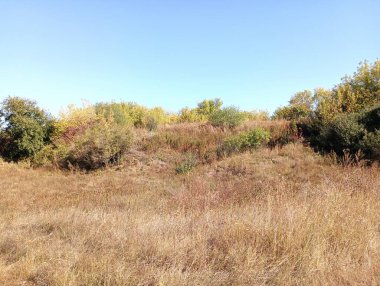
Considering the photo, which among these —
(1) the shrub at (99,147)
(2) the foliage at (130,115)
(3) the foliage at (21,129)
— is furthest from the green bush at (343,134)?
(3) the foliage at (21,129)

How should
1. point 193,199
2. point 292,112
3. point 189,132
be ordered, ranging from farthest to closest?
point 292,112, point 189,132, point 193,199

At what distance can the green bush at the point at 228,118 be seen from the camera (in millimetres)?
19203

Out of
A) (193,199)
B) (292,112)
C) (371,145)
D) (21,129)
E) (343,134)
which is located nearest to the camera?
(193,199)

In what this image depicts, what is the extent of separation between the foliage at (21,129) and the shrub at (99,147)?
2354 mm

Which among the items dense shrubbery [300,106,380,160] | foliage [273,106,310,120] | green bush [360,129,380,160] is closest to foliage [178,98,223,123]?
foliage [273,106,310,120]

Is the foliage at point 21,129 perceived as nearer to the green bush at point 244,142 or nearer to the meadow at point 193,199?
the meadow at point 193,199

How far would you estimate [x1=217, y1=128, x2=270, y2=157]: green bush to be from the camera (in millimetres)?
15213

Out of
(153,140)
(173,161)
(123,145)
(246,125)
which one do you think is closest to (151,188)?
(173,161)

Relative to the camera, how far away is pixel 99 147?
15539mm

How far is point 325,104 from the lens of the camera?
16.5m

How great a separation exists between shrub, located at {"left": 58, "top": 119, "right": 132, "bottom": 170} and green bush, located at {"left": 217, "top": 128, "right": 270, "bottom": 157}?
501 centimetres

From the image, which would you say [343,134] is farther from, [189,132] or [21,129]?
[21,129]

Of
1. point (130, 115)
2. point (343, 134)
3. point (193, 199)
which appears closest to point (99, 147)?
point (130, 115)

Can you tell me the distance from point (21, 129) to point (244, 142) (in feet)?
39.0
